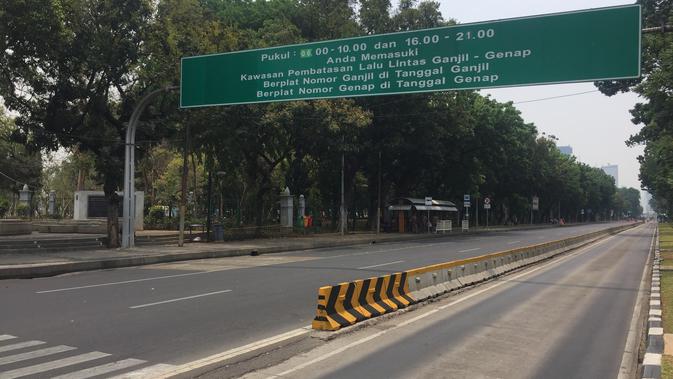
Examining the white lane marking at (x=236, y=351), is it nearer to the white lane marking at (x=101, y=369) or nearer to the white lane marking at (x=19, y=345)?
the white lane marking at (x=101, y=369)

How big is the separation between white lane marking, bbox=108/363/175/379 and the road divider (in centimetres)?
268

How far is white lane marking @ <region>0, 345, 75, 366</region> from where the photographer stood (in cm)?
678

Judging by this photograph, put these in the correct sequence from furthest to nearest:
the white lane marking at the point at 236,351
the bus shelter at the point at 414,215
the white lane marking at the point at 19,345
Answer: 1. the bus shelter at the point at 414,215
2. the white lane marking at the point at 19,345
3. the white lane marking at the point at 236,351

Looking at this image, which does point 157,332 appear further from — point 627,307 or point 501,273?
point 501,273

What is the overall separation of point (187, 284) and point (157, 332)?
6.06m

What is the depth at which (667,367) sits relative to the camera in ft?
21.2

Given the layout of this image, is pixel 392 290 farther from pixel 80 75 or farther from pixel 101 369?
pixel 80 75

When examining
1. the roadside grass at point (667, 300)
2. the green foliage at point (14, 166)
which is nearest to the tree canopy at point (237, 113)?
the green foliage at point (14, 166)

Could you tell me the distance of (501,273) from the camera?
17.0 meters

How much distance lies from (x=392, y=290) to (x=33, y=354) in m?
5.97

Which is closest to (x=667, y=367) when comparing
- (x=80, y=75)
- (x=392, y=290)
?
(x=392, y=290)

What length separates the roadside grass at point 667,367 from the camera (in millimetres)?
6141

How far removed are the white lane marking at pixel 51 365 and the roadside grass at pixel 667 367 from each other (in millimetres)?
6448

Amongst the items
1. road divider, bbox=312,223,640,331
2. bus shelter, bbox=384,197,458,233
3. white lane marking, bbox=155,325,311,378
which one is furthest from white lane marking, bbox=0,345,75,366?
bus shelter, bbox=384,197,458,233
